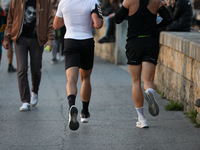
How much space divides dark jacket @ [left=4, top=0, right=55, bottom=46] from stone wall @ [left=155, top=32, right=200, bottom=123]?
2.03 m

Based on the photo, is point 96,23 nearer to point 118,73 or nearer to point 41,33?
point 41,33

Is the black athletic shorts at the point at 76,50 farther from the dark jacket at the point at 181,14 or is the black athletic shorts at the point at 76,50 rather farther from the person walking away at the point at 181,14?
the dark jacket at the point at 181,14

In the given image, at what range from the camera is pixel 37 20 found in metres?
6.23

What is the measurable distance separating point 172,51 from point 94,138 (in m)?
2.75

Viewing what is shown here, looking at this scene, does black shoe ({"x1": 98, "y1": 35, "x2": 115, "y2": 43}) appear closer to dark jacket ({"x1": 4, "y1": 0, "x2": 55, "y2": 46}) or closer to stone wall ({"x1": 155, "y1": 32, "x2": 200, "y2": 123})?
stone wall ({"x1": 155, "y1": 32, "x2": 200, "y2": 123})

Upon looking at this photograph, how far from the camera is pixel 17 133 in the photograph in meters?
4.98

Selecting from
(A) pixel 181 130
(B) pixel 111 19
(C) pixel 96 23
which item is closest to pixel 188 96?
(A) pixel 181 130

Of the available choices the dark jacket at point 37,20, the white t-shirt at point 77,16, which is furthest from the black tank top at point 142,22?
the dark jacket at point 37,20

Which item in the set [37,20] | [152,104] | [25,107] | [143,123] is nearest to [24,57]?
[37,20]

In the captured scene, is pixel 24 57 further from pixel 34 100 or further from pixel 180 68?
pixel 180 68

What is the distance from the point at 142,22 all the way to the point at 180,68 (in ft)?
5.58

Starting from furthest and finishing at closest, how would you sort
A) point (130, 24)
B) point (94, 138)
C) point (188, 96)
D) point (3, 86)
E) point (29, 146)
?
point (3, 86) → point (188, 96) → point (130, 24) → point (94, 138) → point (29, 146)

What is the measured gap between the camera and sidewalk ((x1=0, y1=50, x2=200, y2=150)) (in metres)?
4.49

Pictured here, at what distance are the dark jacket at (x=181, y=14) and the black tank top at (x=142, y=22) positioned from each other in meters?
2.98
